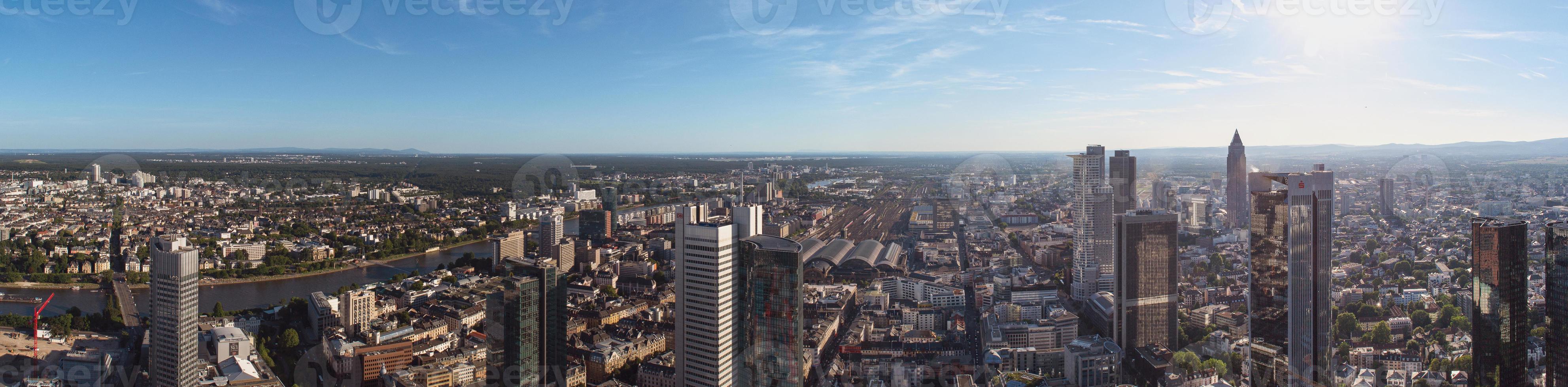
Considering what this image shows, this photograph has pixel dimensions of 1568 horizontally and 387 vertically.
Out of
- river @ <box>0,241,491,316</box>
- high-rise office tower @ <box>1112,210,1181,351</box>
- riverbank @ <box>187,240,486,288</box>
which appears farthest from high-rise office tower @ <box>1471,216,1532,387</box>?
riverbank @ <box>187,240,486,288</box>

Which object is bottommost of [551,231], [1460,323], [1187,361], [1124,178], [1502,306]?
[1187,361]

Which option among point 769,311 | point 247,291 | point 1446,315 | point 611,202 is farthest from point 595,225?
point 1446,315

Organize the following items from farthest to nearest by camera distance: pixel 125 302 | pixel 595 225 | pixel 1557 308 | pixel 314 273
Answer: pixel 595 225, pixel 314 273, pixel 125 302, pixel 1557 308

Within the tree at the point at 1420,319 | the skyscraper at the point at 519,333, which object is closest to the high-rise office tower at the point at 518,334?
the skyscraper at the point at 519,333

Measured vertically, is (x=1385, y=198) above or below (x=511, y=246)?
above

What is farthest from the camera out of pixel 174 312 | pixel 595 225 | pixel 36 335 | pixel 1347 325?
pixel 595 225

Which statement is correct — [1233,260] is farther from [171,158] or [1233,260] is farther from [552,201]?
[171,158]

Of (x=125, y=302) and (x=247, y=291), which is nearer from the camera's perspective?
(x=125, y=302)

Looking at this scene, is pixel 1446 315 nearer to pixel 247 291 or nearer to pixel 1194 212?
pixel 1194 212
